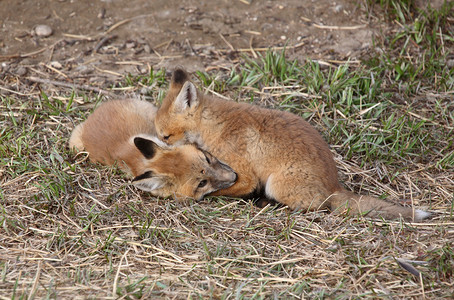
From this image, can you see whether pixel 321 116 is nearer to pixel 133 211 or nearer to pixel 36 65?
pixel 133 211

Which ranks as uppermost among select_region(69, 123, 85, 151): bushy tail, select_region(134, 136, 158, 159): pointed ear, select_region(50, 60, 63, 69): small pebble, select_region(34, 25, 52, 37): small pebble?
select_region(34, 25, 52, 37): small pebble

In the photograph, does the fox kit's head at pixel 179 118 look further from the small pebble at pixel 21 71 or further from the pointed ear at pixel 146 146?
the small pebble at pixel 21 71

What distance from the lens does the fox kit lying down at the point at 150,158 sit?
518 centimetres

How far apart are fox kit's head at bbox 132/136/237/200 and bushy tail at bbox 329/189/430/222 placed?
121 centimetres

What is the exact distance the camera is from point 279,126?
5250 mm

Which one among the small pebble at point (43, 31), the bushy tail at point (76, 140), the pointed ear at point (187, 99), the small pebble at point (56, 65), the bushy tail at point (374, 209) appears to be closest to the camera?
the bushy tail at point (374, 209)

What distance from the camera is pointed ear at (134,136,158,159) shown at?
16.2 feet

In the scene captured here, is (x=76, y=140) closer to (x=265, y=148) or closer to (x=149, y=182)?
(x=149, y=182)

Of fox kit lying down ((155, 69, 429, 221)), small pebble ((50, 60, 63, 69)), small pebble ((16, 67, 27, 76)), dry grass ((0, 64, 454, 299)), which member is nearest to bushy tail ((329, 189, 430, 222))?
fox kit lying down ((155, 69, 429, 221))

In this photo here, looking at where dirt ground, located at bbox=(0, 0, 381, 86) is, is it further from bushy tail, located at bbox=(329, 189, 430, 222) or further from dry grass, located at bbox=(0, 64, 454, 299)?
bushy tail, located at bbox=(329, 189, 430, 222)

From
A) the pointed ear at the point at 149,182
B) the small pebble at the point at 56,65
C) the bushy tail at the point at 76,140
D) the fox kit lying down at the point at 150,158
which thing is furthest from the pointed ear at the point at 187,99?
the small pebble at the point at 56,65

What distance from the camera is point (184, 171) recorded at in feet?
17.1

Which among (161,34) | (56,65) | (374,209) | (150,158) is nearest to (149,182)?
(150,158)

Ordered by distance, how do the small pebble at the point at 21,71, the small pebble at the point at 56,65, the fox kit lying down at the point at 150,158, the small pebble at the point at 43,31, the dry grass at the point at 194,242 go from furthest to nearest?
the small pebble at the point at 43,31 → the small pebble at the point at 56,65 → the small pebble at the point at 21,71 → the fox kit lying down at the point at 150,158 → the dry grass at the point at 194,242
